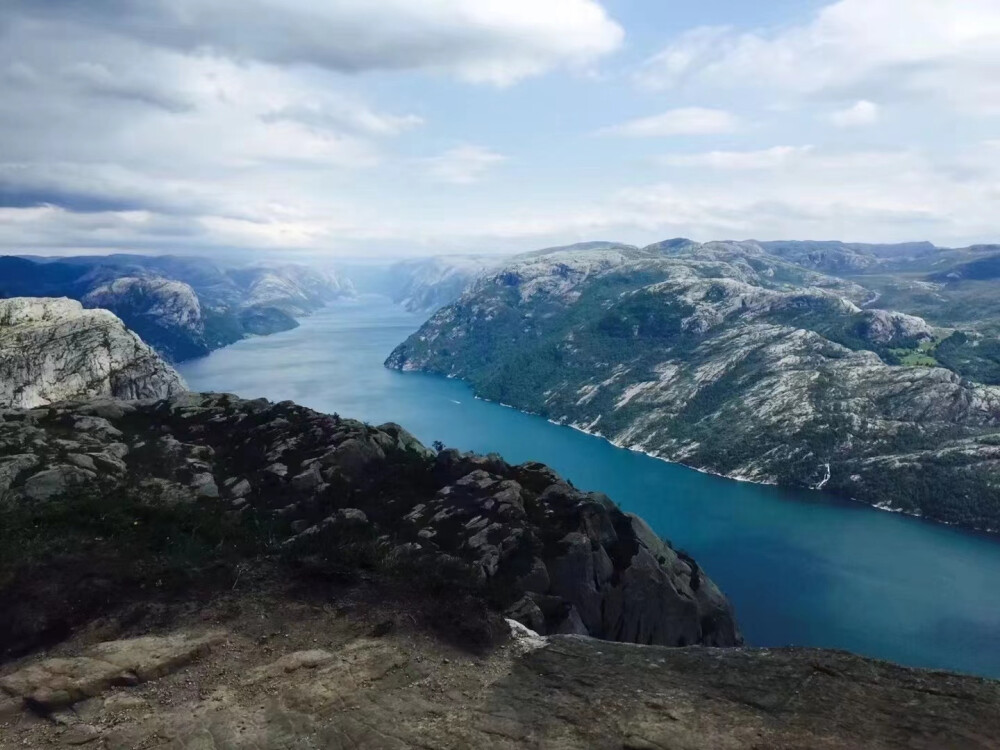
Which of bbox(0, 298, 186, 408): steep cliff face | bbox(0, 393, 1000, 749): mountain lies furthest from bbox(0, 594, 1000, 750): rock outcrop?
bbox(0, 298, 186, 408): steep cliff face

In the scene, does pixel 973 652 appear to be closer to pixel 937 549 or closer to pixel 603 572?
pixel 937 549

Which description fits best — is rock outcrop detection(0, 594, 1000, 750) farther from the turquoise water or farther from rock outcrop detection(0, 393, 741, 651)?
the turquoise water

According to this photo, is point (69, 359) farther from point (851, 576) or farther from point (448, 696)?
point (851, 576)

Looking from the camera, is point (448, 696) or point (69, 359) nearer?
point (448, 696)

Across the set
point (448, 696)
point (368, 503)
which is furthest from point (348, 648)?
point (368, 503)

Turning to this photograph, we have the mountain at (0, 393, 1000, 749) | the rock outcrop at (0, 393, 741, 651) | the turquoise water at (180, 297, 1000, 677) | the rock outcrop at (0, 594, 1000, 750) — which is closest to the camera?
the rock outcrop at (0, 594, 1000, 750)

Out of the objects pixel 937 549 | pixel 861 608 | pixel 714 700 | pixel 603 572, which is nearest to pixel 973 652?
pixel 861 608

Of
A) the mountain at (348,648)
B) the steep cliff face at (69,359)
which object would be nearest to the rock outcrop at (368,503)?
the mountain at (348,648)
